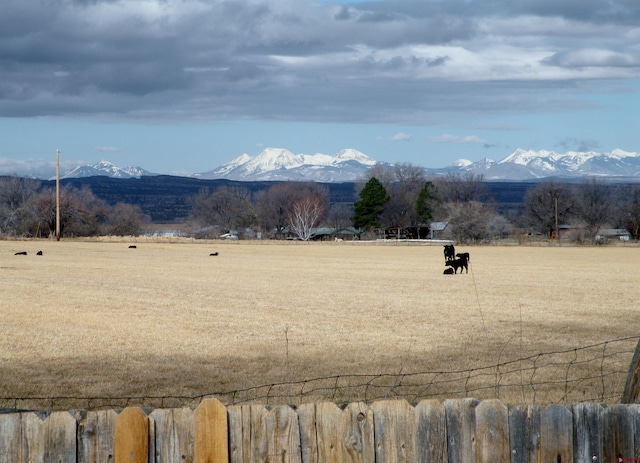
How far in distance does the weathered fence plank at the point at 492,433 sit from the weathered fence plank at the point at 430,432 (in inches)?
7.7

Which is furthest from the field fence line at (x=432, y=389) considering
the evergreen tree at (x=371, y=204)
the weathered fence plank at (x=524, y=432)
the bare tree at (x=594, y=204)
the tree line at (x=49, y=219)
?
the evergreen tree at (x=371, y=204)

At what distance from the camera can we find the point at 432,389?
504 inches

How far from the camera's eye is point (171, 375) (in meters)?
14.3

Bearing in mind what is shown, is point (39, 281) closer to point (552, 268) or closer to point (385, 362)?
point (385, 362)

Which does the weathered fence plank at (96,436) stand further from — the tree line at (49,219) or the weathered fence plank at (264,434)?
the tree line at (49,219)

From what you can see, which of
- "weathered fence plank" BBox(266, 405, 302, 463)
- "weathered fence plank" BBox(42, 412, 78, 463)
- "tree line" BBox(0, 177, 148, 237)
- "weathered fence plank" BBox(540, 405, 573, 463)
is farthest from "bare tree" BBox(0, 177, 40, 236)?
"weathered fence plank" BBox(540, 405, 573, 463)

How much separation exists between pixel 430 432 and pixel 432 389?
8177 mm

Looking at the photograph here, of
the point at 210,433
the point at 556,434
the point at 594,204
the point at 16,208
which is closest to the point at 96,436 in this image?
the point at 210,433

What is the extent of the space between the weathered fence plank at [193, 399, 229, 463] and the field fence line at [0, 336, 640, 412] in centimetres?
607

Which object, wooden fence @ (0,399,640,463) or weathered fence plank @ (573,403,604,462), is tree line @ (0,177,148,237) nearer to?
wooden fence @ (0,399,640,463)

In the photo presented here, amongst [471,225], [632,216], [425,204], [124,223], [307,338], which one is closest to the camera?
[307,338]

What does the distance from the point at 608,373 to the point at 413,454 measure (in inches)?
397

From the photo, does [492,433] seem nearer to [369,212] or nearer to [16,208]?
[16,208]

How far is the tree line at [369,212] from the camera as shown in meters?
112
